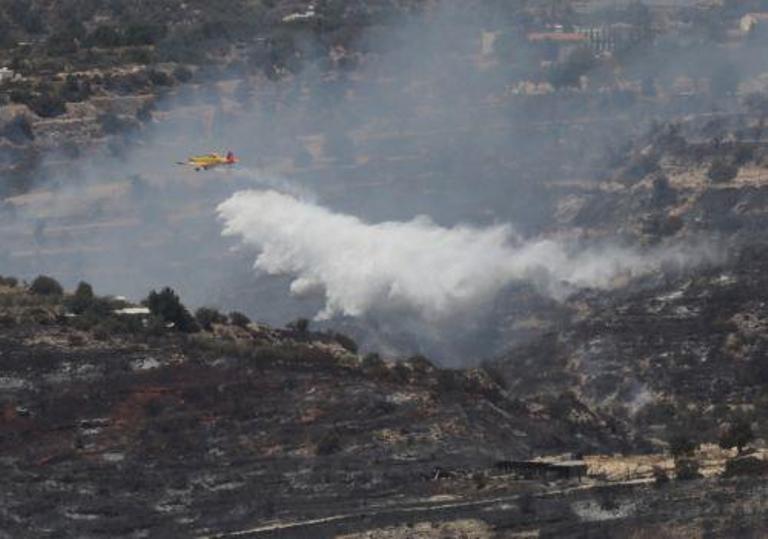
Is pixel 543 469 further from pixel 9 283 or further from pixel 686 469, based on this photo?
pixel 9 283

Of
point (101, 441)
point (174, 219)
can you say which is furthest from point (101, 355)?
point (174, 219)

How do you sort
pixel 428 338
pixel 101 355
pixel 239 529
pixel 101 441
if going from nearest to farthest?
pixel 239 529 < pixel 101 441 < pixel 101 355 < pixel 428 338

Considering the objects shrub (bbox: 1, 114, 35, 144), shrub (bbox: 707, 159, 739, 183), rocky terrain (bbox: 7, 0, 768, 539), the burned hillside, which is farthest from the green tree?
shrub (bbox: 1, 114, 35, 144)

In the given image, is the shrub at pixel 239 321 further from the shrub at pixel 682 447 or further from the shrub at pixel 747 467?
the shrub at pixel 747 467

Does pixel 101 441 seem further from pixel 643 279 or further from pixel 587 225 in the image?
pixel 587 225

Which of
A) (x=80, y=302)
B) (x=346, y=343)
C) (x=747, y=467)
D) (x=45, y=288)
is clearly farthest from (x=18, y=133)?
(x=747, y=467)

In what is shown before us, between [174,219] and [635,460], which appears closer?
[635,460]

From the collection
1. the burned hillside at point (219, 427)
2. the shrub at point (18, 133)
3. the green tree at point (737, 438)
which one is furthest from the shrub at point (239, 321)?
the shrub at point (18, 133)
